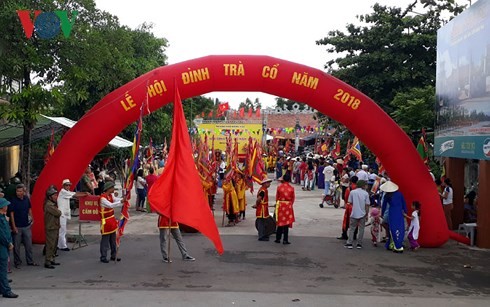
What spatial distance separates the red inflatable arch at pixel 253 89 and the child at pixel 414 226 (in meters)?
0.30

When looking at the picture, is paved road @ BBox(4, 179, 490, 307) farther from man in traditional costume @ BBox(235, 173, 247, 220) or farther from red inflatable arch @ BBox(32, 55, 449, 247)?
man in traditional costume @ BBox(235, 173, 247, 220)

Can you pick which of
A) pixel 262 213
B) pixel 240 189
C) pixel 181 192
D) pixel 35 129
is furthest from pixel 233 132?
pixel 181 192

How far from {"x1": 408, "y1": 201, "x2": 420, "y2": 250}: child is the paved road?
0.80ft

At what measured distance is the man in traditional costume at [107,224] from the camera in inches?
356

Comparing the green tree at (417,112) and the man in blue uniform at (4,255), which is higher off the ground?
the green tree at (417,112)

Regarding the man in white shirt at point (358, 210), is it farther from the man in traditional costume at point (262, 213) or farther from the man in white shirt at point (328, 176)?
the man in white shirt at point (328, 176)

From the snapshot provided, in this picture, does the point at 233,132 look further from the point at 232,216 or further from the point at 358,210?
the point at 358,210

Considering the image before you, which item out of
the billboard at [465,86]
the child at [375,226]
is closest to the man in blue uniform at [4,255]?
the child at [375,226]

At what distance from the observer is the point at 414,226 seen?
10.4 meters

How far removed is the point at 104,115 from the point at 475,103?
7437 millimetres

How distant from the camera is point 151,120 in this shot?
2581 centimetres

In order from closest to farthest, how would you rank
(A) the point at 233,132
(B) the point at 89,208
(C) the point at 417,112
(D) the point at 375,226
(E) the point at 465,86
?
(B) the point at 89,208, (D) the point at 375,226, (E) the point at 465,86, (C) the point at 417,112, (A) the point at 233,132

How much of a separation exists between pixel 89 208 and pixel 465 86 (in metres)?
8.20

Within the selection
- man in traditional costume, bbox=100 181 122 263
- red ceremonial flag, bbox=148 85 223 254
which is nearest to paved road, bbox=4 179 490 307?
man in traditional costume, bbox=100 181 122 263
